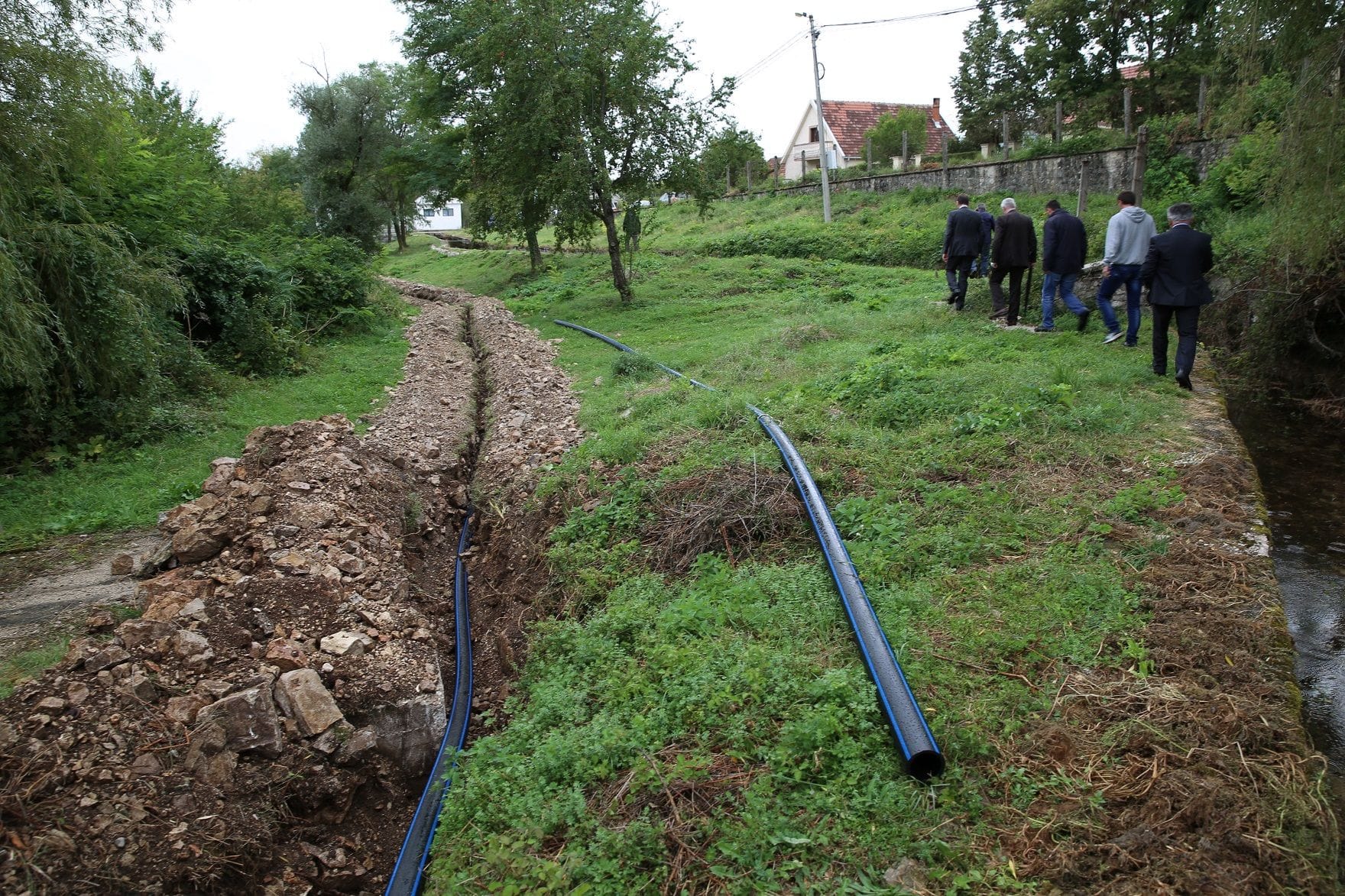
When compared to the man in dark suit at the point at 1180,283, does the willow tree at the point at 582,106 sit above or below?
above

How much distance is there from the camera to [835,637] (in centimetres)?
443

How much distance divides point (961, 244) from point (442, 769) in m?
9.89

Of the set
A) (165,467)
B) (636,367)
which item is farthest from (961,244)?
(165,467)

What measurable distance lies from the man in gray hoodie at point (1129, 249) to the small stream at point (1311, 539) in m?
1.80

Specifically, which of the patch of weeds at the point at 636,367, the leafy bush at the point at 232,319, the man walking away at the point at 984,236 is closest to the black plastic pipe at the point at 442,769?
the patch of weeds at the point at 636,367

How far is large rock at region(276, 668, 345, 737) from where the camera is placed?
4.98m

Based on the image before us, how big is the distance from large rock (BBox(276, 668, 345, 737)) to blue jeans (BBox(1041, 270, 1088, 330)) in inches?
352

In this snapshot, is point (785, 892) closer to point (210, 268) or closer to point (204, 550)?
point (204, 550)

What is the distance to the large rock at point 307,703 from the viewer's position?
4.98m

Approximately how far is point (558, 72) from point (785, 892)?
15831 millimetres

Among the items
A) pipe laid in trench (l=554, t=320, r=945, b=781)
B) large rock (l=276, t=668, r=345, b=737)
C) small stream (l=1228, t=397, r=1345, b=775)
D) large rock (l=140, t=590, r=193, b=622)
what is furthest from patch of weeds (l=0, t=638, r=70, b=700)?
small stream (l=1228, t=397, r=1345, b=775)

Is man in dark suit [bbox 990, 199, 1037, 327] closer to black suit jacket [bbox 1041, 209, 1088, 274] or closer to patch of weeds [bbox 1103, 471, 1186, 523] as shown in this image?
black suit jacket [bbox 1041, 209, 1088, 274]

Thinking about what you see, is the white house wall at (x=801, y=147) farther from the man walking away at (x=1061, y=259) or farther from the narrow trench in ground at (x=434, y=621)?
the narrow trench in ground at (x=434, y=621)

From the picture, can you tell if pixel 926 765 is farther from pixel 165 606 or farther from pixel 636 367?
pixel 636 367
